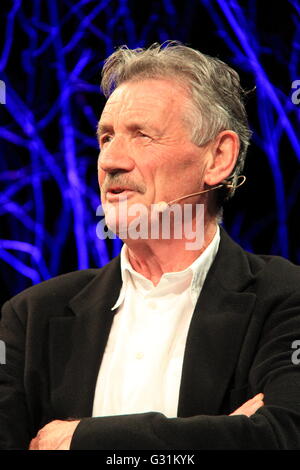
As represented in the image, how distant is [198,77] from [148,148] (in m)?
0.28

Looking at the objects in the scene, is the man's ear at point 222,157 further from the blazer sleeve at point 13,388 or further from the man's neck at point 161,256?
the blazer sleeve at point 13,388

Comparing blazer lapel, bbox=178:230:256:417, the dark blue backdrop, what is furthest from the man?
the dark blue backdrop

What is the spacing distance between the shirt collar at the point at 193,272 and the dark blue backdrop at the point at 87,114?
60.9 inches

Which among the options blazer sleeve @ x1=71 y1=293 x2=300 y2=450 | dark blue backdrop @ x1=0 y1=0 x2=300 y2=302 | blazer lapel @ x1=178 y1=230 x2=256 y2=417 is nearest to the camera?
blazer sleeve @ x1=71 y1=293 x2=300 y2=450

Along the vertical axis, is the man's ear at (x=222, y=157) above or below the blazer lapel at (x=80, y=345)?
above

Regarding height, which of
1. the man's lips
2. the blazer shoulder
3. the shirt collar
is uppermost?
the man's lips

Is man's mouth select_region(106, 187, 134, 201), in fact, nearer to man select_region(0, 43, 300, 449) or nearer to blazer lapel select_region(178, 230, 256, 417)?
man select_region(0, 43, 300, 449)

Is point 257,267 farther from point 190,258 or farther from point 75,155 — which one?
point 75,155

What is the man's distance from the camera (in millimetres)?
1927

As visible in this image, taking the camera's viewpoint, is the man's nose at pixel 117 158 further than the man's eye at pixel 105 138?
No

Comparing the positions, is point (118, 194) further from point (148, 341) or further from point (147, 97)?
point (148, 341)

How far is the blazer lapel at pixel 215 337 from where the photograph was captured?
1.90 m

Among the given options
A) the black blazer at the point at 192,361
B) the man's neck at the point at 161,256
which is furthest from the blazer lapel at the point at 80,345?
the man's neck at the point at 161,256

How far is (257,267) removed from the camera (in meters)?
2.21
